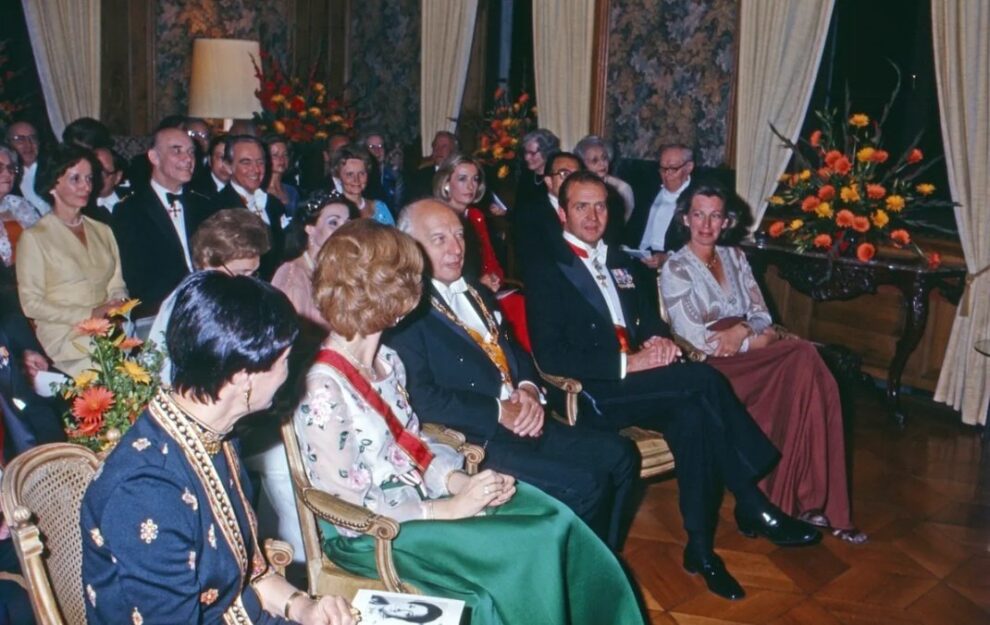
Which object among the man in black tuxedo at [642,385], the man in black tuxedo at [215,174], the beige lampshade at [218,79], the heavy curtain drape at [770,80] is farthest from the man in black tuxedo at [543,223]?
the beige lampshade at [218,79]

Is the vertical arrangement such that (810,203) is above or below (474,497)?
above

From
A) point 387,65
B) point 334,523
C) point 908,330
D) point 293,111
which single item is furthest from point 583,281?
point 387,65

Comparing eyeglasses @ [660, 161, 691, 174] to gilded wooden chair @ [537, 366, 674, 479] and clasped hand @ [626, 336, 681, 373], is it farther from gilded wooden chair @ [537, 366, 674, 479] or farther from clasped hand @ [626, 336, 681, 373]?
gilded wooden chair @ [537, 366, 674, 479]

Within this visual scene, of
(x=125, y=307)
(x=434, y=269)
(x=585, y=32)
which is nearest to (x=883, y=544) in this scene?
(x=434, y=269)

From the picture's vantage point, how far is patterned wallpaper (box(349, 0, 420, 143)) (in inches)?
358

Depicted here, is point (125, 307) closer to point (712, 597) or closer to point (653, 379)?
point (653, 379)

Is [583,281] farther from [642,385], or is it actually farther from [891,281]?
[891,281]

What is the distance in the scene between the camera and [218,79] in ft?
21.5

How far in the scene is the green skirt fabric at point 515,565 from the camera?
2.41 m

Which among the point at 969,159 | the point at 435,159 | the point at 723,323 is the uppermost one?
the point at 969,159

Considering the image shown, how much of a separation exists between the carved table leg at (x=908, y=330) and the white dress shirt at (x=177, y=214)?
3857 millimetres

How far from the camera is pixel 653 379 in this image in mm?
3768

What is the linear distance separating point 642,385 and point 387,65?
6324 millimetres

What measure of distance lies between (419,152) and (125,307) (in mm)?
6670
